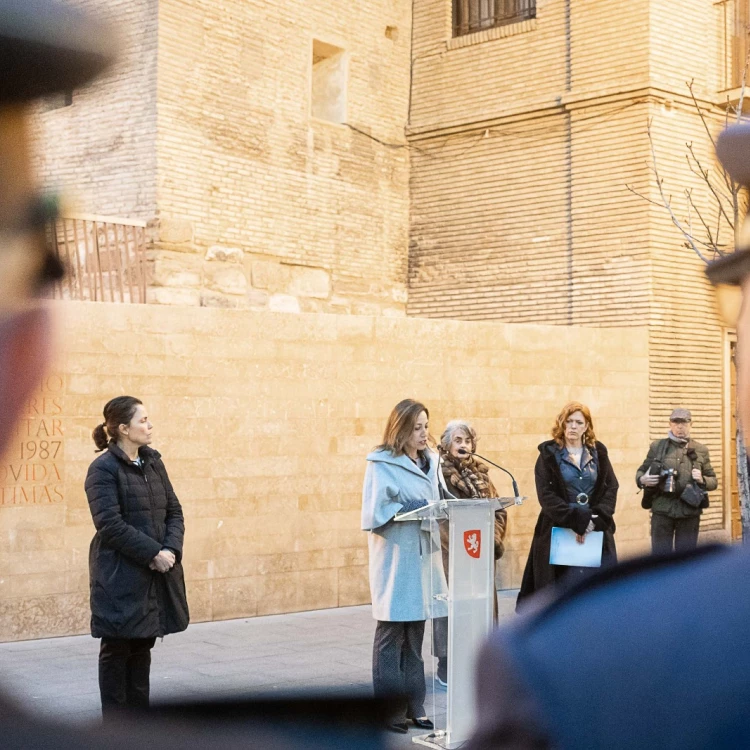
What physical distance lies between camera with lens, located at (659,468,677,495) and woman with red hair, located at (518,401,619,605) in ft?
6.25

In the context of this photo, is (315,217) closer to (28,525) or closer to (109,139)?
(109,139)

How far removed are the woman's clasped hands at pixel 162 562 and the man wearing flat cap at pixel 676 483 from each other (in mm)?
5114

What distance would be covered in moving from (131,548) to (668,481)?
17.9ft

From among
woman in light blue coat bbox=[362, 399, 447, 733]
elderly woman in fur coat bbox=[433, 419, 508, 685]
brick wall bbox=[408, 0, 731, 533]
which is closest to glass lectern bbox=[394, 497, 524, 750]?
woman in light blue coat bbox=[362, 399, 447, 733]

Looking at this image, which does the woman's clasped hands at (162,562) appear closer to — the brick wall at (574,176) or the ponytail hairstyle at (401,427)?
the ponytail hairstyle at (401,427)

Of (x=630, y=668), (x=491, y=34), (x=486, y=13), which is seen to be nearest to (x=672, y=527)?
(x=491, y=34)

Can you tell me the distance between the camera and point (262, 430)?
10.1m

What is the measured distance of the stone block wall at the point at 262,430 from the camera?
29.0 feet

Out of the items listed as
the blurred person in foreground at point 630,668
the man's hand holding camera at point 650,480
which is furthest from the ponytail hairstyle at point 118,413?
the blurred person in foreground at point 630,668

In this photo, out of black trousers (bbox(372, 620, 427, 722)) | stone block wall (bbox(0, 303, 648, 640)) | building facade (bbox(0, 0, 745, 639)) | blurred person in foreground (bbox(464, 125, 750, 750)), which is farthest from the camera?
building facade (bbox(0, 0, 745, 639))

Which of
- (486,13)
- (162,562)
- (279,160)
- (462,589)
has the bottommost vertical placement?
(462,589)

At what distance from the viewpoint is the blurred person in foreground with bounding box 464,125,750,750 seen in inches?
27.0

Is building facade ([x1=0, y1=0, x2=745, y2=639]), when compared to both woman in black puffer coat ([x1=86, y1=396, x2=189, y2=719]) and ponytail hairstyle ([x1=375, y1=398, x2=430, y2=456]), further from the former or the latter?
ponytail hairstyle ([x1=375, y1=398, x2=430, y2=456])

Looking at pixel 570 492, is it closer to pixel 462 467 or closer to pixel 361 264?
pixel 462 467
